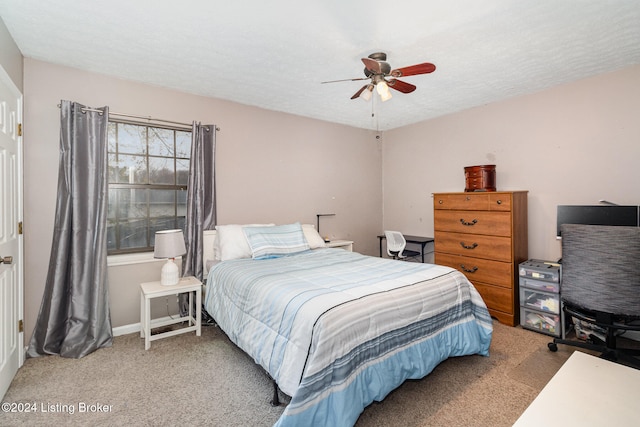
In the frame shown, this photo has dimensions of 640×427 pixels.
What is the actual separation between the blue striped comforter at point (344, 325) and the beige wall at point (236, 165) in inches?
48.3

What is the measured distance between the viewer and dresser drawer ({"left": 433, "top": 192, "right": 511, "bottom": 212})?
127 inches

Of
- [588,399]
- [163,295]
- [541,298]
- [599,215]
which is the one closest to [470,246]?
[541,298]

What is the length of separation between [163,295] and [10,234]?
3.75 feet

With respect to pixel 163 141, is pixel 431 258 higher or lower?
lower

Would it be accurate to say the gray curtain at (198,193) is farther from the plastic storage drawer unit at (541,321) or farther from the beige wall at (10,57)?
the plastic storage drawer unit at (541,321)

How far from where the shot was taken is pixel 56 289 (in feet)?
8.50

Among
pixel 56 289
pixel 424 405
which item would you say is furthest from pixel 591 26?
pixel 56 289

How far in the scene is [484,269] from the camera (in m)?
3.42

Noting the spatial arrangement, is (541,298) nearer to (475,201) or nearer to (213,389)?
(475,201)

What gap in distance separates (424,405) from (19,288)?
307 cm

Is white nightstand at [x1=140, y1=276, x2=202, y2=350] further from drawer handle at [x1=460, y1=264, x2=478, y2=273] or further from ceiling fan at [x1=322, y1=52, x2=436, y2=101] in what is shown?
drawer handle at [x1=460, y1=264, x2=478, y2=273]

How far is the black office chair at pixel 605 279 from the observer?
2119 millimetres

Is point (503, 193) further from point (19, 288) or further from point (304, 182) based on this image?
point (19, 288)

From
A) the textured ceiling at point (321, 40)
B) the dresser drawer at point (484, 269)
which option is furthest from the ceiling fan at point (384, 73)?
the dresser drawer at point (484, 269)
